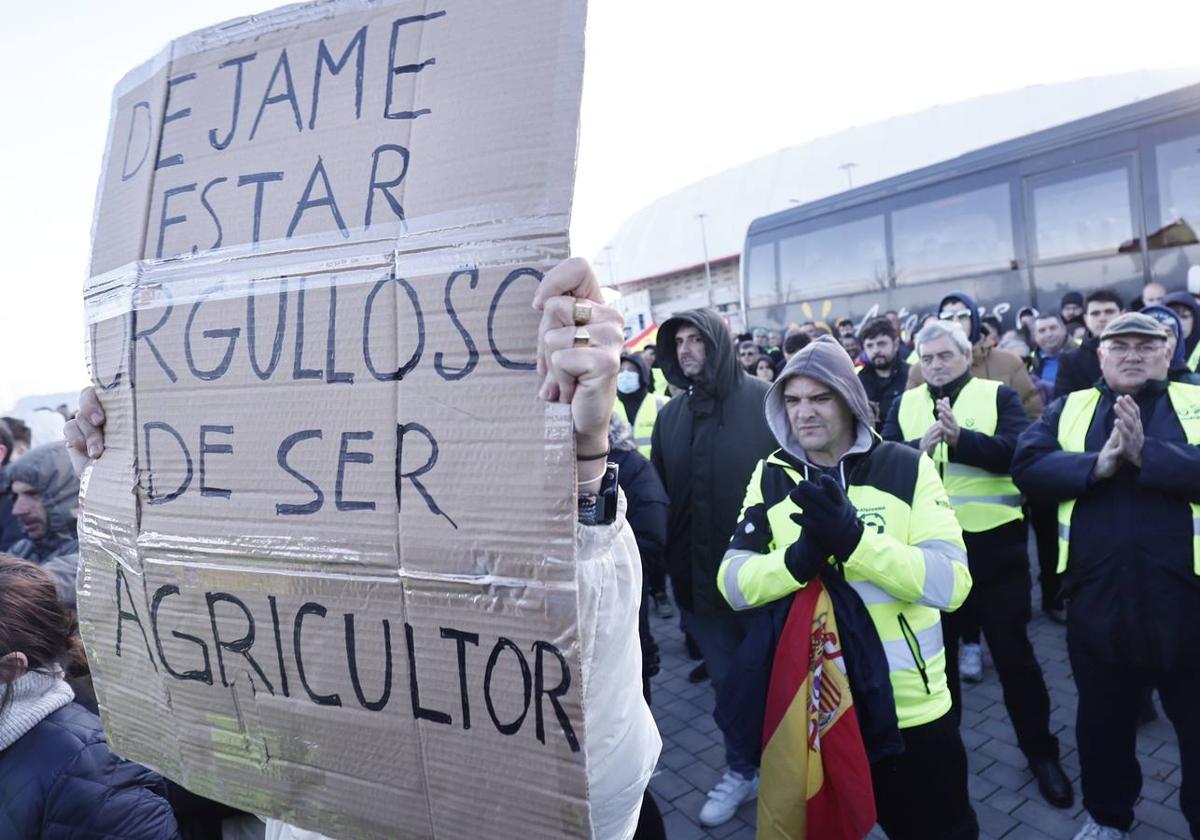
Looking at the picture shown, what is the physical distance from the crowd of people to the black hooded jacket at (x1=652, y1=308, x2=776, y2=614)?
0.01m

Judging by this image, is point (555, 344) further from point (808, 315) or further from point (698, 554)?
point (808, 315)

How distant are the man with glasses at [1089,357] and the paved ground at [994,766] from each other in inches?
67.1

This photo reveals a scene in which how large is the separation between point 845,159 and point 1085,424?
48720mm

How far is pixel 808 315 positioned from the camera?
1223cm

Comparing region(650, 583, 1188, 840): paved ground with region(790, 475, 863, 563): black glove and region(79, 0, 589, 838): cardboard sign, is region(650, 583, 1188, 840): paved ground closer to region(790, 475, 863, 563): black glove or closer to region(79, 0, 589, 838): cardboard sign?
region(790, 475, 863, 563): black glove

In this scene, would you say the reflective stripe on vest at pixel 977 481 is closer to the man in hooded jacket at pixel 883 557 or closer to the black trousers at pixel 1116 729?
the black trousers at pixel 1116 729

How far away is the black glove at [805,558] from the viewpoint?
200 cm

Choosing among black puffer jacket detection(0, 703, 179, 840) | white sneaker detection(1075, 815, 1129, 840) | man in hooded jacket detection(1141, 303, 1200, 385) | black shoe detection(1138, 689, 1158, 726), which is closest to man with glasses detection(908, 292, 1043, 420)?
man in hooded jacket detection(1141, 303, 1200, 385)

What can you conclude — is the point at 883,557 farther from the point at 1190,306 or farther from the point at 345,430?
the point at 1190,306

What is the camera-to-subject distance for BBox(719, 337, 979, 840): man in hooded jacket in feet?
6.52

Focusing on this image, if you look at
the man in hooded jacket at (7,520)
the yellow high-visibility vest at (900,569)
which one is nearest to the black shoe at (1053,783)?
the yellow high-visibility vest at (900,569)

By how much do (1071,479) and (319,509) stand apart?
102 inches

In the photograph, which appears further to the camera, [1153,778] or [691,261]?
[691,261]

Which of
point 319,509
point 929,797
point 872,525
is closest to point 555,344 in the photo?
point 319,509
